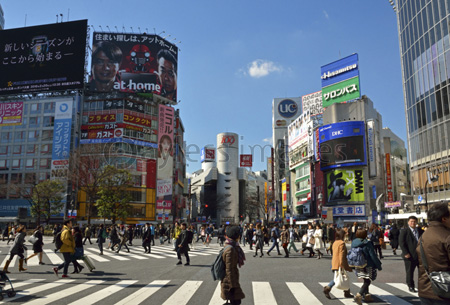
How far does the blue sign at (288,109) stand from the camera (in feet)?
341

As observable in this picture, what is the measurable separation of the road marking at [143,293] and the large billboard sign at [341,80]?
55195 mm

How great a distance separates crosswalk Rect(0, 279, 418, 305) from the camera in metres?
7.59

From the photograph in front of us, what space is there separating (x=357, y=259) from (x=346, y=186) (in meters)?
51.5

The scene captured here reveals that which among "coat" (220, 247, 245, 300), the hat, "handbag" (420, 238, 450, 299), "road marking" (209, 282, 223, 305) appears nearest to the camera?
"handbag" (420, 238, 450, 299)

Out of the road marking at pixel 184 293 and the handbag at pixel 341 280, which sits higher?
the handbag at pixel 341 280

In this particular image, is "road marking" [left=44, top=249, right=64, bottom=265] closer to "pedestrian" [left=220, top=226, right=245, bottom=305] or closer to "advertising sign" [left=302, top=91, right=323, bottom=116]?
"pedestrian" [left=220, top=226, right=245, bottom=305]

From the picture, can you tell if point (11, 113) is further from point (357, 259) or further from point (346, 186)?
point (357, 259)

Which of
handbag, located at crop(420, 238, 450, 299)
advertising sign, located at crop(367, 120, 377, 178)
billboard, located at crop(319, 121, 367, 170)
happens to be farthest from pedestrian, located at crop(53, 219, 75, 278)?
advertising sign, located at crop(367, 120, 377, 178)

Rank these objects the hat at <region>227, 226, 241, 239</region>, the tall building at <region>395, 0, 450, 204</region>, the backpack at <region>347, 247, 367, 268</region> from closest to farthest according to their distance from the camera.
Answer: the hat at <region>227, 226, 241, 239</region>, the backpack at <region>347, 247, 367, 268</region>, the tall building at <region>395, 0, 450, 204</region>

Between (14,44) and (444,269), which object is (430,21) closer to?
(444,269)

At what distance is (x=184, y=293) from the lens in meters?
8.41

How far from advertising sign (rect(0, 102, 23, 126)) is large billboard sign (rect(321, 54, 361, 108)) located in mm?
50589

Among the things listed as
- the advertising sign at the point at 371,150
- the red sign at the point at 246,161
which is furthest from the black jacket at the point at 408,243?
the red sign at the point at 246,161

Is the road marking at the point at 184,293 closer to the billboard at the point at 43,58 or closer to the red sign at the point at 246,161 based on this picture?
the billboard at the point at 43,58
